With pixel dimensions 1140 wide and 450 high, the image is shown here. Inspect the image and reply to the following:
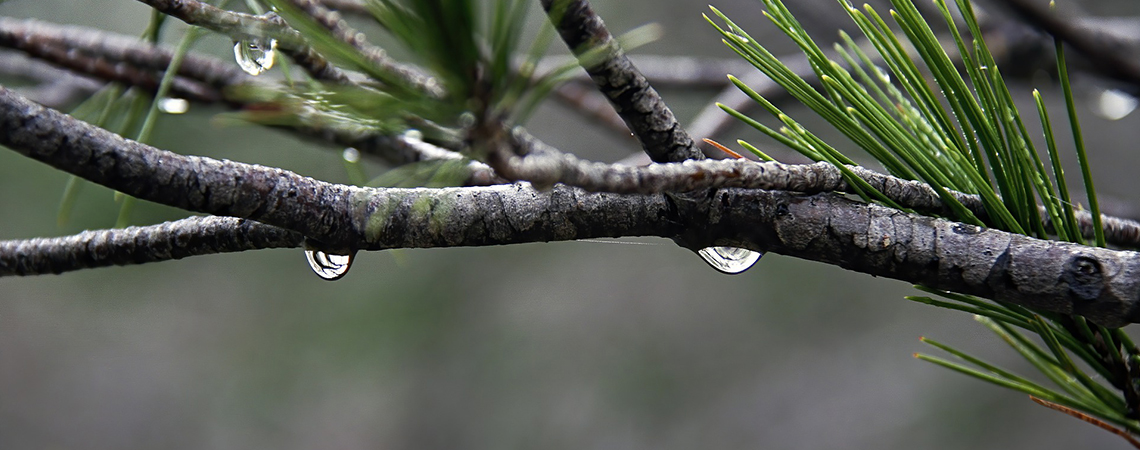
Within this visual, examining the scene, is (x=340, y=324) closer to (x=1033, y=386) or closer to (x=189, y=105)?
(x=189, y=105)

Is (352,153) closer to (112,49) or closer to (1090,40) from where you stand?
(112,49)

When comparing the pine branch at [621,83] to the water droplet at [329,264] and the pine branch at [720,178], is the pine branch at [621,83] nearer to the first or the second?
the pine branch at [720,178]

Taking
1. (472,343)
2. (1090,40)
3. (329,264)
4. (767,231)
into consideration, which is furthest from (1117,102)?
(472,343)

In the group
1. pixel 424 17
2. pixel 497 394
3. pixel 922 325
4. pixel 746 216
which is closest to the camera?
pixel 424 17

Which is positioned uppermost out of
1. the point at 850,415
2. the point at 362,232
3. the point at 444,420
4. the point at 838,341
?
the point at 362,232

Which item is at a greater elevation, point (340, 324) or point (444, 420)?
point (340, 324)

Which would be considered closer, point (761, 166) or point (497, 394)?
point (761, 166)

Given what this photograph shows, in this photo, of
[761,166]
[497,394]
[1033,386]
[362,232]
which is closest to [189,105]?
[362,232]
